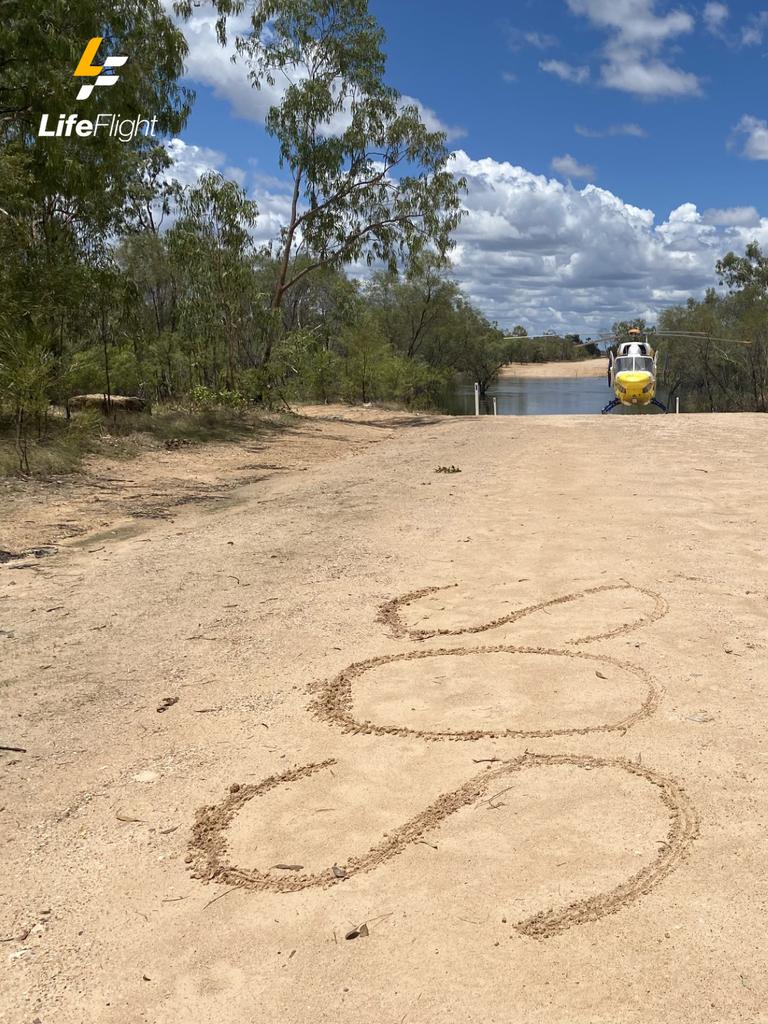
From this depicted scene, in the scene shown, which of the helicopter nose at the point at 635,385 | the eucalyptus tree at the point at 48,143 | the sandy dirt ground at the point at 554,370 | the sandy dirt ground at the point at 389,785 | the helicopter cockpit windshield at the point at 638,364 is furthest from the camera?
the sandy dirt ground at the point at 554,370

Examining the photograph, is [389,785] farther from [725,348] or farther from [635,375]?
[725,348]

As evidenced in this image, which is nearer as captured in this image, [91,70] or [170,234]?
[91,70]

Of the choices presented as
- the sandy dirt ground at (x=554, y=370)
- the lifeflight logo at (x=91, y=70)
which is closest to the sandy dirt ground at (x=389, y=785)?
the lifeflight logo at (x=91, y=70)

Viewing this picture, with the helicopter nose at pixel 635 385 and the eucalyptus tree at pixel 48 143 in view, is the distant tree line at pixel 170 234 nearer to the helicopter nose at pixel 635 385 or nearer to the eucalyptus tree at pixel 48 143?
the eucalyptus tree at pixel 48 143

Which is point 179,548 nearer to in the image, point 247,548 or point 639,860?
point 247,548

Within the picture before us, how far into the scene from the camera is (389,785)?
10.1 feet

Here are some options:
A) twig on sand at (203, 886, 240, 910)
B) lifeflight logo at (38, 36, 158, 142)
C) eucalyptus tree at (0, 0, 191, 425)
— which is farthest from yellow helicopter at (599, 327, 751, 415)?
twig on sand at (203, 886, 240, 910)

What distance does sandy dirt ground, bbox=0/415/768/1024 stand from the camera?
7.07 ft

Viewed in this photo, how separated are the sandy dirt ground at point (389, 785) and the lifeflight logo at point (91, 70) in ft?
18.9

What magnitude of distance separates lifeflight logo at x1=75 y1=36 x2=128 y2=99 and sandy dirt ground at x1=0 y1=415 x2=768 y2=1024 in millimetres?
5759

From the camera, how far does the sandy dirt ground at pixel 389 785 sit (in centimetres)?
216

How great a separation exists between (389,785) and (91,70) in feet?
31.2

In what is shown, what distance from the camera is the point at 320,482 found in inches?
444

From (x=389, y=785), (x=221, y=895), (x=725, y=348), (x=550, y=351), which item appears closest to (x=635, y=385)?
(x=725, y=348)
